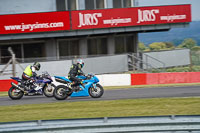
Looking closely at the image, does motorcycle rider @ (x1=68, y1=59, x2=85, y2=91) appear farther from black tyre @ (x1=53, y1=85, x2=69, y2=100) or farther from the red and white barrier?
the red and white barrier

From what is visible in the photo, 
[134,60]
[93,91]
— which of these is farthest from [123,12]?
[93,91]

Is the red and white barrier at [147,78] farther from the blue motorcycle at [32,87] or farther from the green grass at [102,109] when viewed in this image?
the green grass at [102,109]

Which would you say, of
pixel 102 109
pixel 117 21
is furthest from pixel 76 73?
pixel 117 21

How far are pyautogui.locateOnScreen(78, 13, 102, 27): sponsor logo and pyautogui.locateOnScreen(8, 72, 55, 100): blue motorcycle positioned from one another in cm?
1274

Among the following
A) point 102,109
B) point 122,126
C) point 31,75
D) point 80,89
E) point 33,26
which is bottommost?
point 102,109

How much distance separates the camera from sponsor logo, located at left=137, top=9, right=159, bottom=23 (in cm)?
2981

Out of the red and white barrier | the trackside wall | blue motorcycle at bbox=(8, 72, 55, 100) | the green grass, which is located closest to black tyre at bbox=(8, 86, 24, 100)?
blue motorcycle at bbox=(8, 72, 55, 100)

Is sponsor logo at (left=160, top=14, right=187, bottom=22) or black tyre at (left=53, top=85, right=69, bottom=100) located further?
sponsor logo at (left=160, top=14, right=187, bottom=22)

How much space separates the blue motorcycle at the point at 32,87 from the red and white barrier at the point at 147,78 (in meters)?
6.34

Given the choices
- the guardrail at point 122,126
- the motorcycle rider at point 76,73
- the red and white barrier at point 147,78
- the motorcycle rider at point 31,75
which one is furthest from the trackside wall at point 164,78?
the guardrail at point 122,126

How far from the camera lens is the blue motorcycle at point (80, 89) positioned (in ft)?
48.8

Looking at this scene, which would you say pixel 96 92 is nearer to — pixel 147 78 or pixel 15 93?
pixel 15 93

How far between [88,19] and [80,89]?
1421 centimetres

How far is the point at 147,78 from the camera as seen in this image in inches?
888
